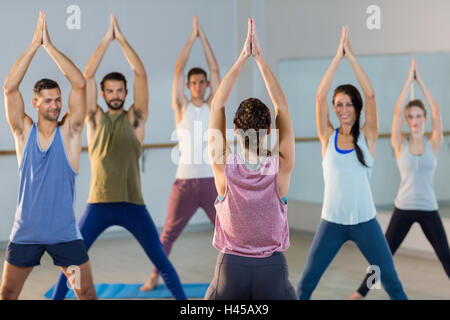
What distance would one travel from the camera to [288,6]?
7.05 m

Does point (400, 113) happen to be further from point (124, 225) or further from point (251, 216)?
point (251, 216)

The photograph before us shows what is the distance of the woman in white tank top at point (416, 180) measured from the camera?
4.25 meters

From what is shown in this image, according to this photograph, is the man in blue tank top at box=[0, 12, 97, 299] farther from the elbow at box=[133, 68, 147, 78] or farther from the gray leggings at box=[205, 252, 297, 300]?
the gray leggings at box=[205, 252, 297, 300]

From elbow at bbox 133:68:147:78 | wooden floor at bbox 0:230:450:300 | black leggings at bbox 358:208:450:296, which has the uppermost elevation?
elbow at bbox 133:68:147:78

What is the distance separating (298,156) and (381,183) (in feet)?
3.73

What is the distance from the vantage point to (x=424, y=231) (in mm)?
4312

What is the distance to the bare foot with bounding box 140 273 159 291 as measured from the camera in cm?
477

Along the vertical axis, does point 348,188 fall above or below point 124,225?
above

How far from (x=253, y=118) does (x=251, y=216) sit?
34 centimetres

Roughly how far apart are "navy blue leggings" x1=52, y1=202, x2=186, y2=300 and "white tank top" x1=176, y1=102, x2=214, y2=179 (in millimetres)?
709

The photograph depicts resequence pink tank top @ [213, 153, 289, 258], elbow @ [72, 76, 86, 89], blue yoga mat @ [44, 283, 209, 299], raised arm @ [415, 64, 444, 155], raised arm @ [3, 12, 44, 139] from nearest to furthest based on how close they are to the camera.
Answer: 1. pink tank top @ [213, 153, 289, 258]
2. raised arm @ [3, 12, 44, 139]
3. elbow @ [72, 76, 86, 89]
4. raised arm @ [415, 64, 444, 155]
5. blue yoga mat @ [44, 283, 209, 299]

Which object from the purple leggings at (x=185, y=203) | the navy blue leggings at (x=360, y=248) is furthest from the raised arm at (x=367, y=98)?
the purple leggings at (x=185, y=203)

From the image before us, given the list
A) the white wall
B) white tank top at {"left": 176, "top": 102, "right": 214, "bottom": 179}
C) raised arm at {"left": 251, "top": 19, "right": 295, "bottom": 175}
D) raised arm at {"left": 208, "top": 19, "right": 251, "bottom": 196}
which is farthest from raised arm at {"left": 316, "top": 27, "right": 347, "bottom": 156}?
the white wall

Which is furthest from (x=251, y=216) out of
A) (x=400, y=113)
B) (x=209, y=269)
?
(x=209, y=269)
